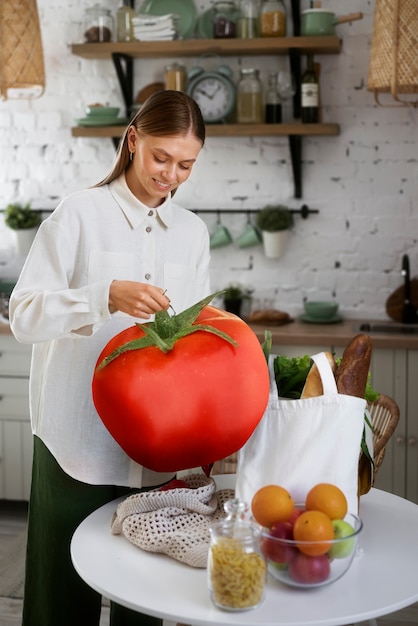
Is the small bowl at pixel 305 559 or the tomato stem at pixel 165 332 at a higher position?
the tomato stem at pixel 165 332

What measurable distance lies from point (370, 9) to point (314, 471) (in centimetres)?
296

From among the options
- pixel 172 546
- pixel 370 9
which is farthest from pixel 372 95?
pixel 172 546

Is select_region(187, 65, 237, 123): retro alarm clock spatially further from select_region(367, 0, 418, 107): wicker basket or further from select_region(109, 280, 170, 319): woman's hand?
select_region(109, 280, 170, 319): woman's hand

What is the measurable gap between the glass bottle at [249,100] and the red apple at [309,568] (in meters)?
2.76

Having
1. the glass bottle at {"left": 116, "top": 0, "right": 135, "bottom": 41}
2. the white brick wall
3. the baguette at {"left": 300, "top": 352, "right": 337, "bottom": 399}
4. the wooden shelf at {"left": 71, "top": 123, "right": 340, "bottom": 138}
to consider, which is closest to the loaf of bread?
the white brick wall

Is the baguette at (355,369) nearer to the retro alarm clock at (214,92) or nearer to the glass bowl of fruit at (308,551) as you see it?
the glass bowl of fruit at (308,551)

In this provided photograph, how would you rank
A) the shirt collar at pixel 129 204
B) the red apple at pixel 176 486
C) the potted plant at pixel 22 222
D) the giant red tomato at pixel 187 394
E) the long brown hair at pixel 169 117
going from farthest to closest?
the potted plant at pixel 22 222 → the shirt collar at pixel 129 204 → the long brown hair at pixel 169 117 → the red apple at pixel 176 486 → the giant red tomato at pixel 187 394

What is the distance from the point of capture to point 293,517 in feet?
4.29

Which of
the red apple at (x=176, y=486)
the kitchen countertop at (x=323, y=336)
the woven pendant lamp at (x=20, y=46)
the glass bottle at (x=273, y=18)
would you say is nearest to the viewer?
the red apple at (x=176, y=486)

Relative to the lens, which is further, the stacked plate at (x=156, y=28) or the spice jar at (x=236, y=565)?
the stacked plate at (x=156, y=28)

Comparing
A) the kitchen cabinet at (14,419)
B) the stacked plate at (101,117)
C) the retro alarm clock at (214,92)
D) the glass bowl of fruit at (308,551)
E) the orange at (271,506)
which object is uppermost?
the retro alarm clock at (214,92)

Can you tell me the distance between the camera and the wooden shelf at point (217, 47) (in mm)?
3664

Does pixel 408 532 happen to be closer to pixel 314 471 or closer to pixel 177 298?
pixel 314 471

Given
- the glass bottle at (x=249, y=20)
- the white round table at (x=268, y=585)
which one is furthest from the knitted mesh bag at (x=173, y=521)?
the glass bottle at (x=249, y=20)
